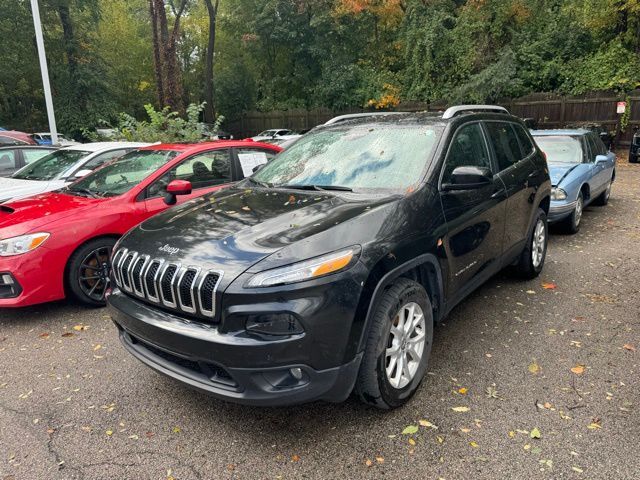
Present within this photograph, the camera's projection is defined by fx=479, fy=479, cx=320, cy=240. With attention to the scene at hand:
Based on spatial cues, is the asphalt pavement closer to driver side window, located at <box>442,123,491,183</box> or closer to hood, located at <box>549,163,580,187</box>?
driver side window, located at <box>442,123,491,183</box>

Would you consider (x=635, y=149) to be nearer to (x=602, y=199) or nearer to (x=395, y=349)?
(x=602, y=199)

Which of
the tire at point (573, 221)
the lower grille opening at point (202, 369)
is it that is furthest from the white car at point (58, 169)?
the tire at point (573, 221)

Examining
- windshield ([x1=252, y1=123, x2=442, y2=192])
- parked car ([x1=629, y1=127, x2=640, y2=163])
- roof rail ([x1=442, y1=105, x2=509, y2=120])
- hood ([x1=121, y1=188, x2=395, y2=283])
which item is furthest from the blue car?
parked car ([x1=629, y1=127, x2=640, y2=163])

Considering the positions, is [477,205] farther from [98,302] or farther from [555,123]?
[555,123]

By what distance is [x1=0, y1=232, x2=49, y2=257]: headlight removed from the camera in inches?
164

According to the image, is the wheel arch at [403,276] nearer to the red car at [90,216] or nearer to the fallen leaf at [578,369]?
the fallen leaf at [578,369]

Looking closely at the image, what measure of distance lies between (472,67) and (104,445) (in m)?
22.1

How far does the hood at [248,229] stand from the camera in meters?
2.56

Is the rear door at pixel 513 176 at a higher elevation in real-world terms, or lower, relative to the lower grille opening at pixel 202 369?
higher

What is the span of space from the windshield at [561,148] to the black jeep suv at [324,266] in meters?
4.40

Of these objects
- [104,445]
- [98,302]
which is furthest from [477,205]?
[98,302]

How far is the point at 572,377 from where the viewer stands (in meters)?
3.30

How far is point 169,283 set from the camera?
261 centimetres

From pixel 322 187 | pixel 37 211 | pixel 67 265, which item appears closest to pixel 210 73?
pixel 37 211
